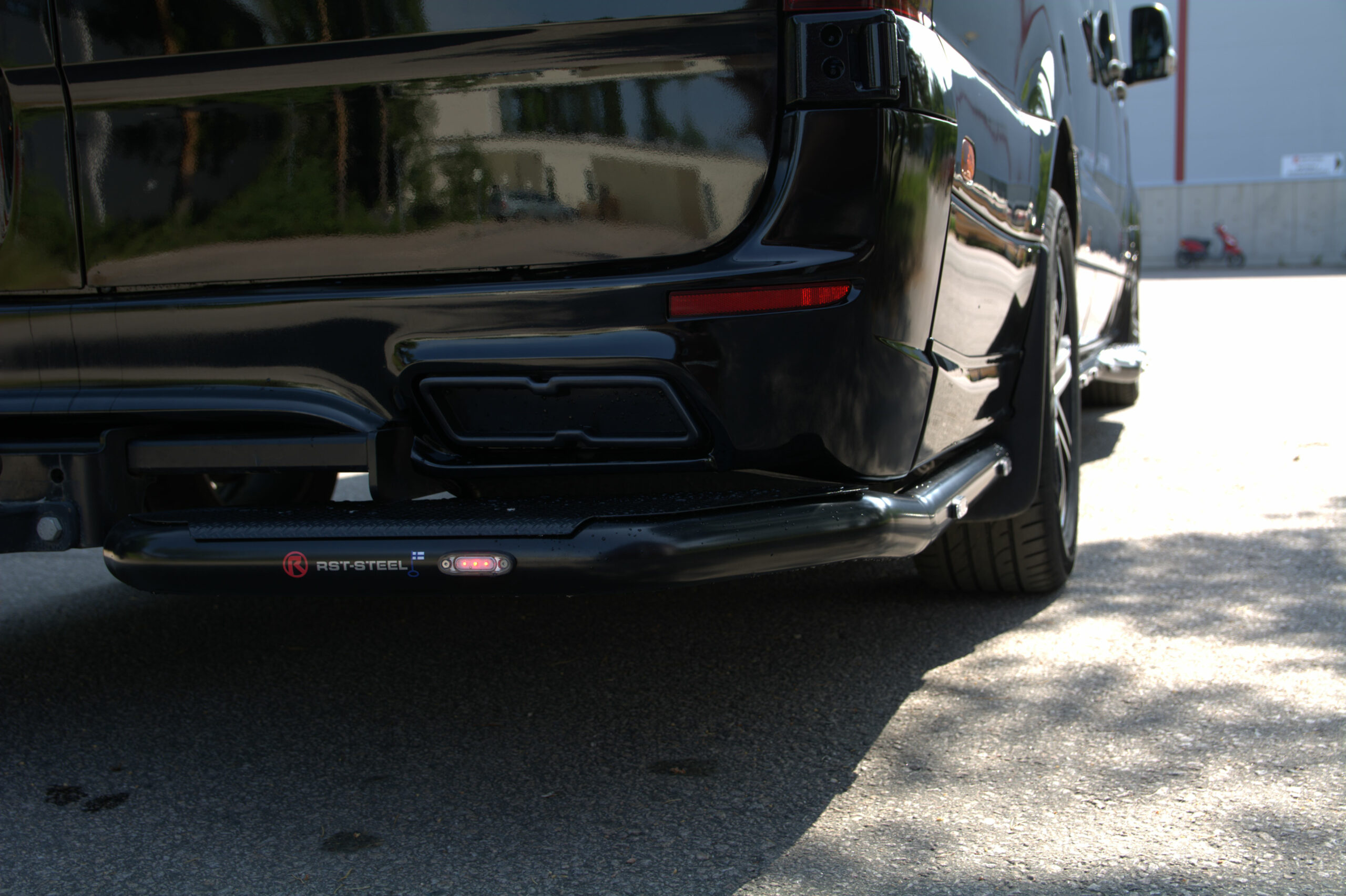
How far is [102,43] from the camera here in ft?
7.25

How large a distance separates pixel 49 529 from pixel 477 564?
2.88ft

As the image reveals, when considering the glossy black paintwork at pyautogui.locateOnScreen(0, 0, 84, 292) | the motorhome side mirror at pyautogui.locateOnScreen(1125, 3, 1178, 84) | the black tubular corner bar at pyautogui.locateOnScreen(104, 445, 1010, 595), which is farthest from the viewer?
the motorhome side mirror at pyautogui.locateOnScreen(1125, 3, 1178, 84)

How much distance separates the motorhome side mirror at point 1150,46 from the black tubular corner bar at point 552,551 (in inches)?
153

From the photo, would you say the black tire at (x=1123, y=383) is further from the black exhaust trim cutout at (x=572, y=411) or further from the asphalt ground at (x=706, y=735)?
the black exhaust trim cutout at (x=572, y=411)

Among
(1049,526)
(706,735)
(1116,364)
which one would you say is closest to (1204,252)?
(1116,364)

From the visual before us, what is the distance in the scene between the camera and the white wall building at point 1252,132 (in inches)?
1192

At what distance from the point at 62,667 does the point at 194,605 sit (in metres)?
0.58

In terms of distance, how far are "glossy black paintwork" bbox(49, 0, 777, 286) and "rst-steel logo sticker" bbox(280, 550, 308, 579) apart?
0.54 metres

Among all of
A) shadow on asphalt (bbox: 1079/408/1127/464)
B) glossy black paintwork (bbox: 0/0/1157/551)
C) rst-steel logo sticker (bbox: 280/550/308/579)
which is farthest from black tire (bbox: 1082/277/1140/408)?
rst-steel logo sticker (bbox: 280/550/308/579)

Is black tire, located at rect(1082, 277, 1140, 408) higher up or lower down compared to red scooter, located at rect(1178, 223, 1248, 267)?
higher up

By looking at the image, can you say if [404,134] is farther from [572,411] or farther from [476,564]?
[476,564]

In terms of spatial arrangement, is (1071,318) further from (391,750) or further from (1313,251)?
(1313,251)

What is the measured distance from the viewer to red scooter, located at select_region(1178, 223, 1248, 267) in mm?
29719

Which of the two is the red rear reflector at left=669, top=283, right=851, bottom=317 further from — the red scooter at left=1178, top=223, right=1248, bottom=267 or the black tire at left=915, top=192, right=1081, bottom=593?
the red scooter at left=1178, top=223, right=1248, bottom=267
